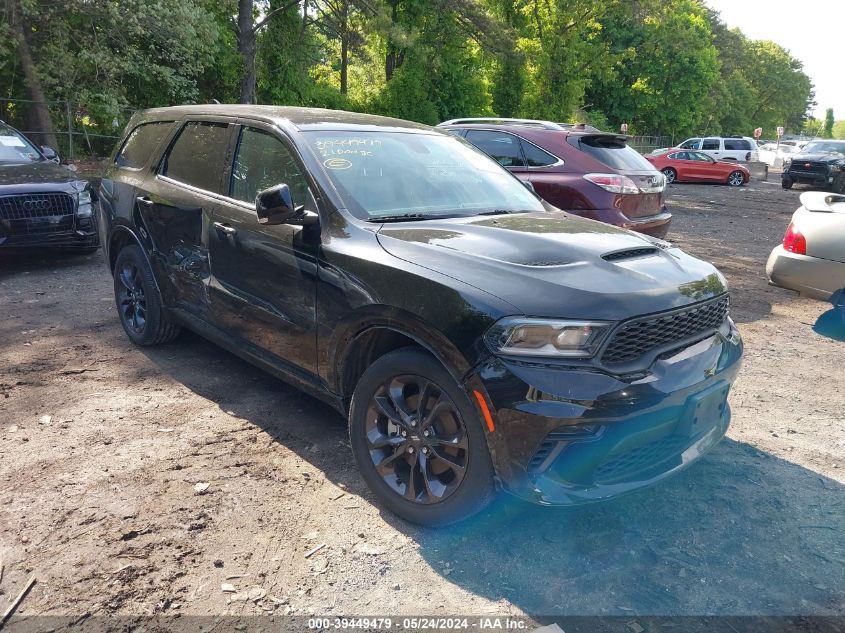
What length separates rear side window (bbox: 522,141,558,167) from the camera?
760cm

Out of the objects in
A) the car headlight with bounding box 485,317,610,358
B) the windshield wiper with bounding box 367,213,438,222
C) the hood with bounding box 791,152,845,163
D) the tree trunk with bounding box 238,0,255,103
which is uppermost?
the tree trunk with bounding box 238,0,255,103

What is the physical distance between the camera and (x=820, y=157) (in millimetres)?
21406

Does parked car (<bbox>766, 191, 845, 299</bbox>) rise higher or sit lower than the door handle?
lower

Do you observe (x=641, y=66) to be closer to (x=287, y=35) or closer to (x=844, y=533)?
(x=287, y=35)

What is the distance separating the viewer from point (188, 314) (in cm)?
441

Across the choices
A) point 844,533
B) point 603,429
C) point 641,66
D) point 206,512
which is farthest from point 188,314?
point 641,66

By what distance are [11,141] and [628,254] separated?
27.7 feet

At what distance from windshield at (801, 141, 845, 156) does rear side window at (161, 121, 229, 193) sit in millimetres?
23008

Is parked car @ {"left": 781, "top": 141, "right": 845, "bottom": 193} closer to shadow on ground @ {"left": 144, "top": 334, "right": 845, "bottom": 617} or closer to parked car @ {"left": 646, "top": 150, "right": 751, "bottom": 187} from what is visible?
parked car @ {"left": 646, "top": 150, "right": 751, "bottom": 187}

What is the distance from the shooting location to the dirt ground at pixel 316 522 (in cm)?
256

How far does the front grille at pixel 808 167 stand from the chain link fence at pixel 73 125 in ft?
67.5

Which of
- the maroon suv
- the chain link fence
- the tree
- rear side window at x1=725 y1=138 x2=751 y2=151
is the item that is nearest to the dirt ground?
the maroon suv

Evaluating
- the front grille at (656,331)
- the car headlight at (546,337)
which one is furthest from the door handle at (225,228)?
the front grille at (656,331)

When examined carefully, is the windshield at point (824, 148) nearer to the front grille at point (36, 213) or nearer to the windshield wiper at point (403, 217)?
the front grille at point (36, 213)
